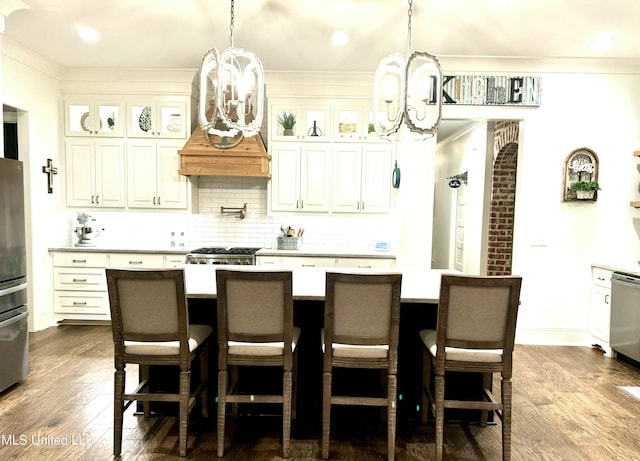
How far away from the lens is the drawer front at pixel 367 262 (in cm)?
456

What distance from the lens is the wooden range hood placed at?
457 cm

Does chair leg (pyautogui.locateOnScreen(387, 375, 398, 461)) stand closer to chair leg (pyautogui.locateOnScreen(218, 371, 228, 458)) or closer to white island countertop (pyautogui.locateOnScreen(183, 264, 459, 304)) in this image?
white island countertop (pyautogui.locateOnScreen(183, 264, 459, 304))

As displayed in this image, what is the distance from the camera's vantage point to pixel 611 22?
11.0ft

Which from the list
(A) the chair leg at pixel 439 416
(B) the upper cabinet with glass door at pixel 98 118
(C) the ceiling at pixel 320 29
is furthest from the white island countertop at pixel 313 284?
(B) the upper cabinet with glass door at pixel 98 118

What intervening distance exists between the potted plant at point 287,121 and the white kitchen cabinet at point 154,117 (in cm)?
108

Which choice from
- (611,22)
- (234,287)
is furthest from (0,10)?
(611,22)

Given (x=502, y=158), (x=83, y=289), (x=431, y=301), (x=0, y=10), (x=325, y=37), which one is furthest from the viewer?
(x=502, y=158)

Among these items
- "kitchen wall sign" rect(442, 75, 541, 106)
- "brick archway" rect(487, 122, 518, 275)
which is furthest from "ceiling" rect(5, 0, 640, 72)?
"brick archway" rect(487, 122, 518, 275)

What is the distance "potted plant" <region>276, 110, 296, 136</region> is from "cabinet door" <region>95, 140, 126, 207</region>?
74.1 inches

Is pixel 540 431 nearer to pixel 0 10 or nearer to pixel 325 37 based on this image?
pixel 325 37

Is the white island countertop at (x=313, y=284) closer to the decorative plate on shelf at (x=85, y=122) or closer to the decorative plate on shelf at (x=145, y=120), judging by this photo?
the decorative plate on shelf at (x=145, y=120)

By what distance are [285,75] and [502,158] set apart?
124 inches

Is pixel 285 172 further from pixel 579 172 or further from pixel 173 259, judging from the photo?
pixel 579 172

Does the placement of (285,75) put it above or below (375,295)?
above
